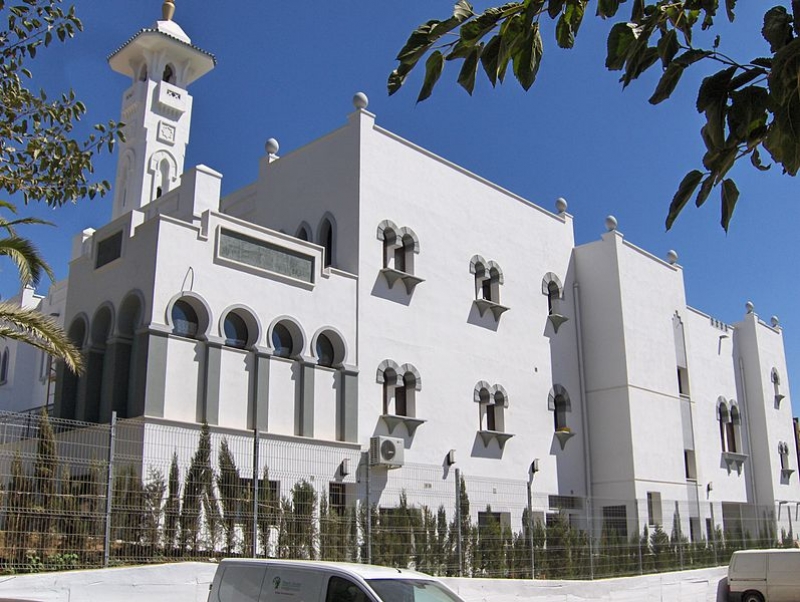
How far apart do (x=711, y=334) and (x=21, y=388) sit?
1050 inches

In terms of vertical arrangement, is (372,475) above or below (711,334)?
below

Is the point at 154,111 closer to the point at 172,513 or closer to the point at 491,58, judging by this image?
the point at 172,513

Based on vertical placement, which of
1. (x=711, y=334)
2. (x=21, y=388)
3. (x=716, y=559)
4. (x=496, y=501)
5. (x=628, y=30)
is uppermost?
(x=711, y=334)

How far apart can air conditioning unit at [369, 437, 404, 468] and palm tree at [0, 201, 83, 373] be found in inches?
304

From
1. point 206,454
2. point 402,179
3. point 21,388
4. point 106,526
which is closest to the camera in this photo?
point 106,526

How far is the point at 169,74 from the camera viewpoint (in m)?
39.8

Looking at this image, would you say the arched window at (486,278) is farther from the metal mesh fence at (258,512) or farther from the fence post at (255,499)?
the fence post at (255,499)

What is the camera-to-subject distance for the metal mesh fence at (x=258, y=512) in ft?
40.2

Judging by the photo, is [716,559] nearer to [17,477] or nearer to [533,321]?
[533,321]

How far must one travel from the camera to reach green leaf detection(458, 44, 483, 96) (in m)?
3.40

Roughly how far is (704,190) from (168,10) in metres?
42.8

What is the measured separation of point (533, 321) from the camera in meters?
26.2

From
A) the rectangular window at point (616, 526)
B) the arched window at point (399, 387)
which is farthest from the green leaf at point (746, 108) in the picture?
the rectangular window at point (616, 526)

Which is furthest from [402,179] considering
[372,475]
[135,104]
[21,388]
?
[135,104]
